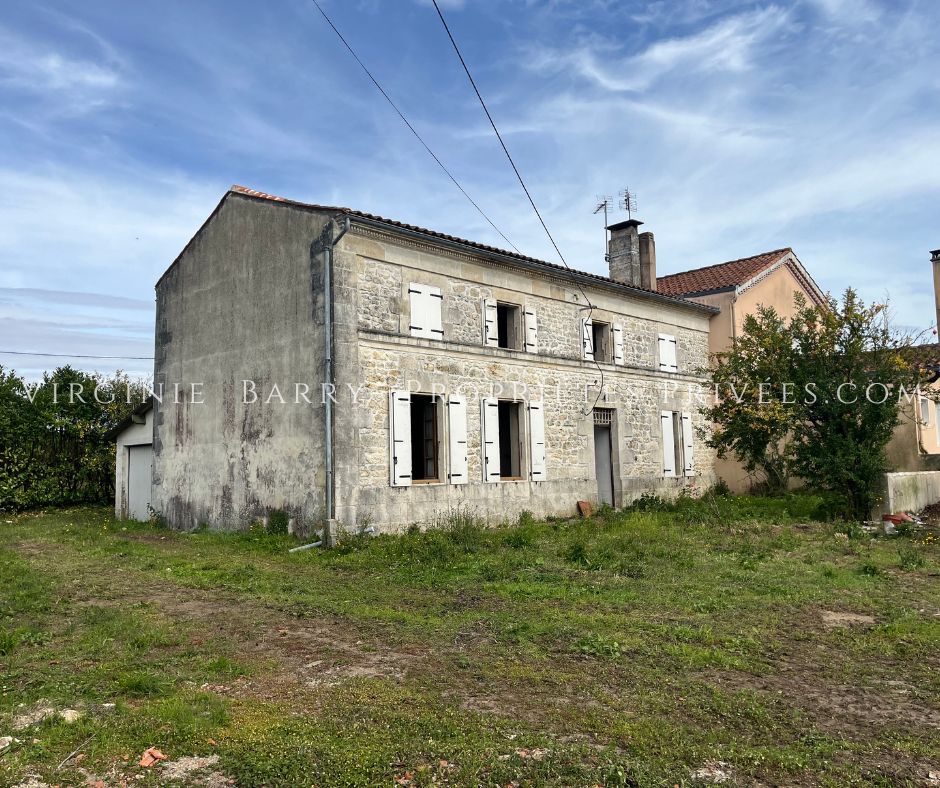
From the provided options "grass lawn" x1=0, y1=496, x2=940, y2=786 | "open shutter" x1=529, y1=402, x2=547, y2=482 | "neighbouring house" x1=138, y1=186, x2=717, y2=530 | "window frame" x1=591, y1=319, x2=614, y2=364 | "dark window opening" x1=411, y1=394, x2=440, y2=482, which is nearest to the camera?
"grass lawn" x1=0, y1=496, x2=940, y2=786

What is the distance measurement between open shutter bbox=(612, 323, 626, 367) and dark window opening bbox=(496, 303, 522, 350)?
2.79 meters

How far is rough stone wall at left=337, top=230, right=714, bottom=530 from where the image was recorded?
468 inches

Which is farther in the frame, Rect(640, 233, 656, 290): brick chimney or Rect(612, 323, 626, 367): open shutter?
Rect(640, 233, 656, 290): brick chimney

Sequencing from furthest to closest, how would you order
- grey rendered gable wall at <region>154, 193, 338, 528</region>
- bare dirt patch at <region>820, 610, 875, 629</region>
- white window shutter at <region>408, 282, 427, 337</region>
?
white window shutter at <region>408, 282, 427, 337</region> < grey rendered gable wall at <region>154, 193, 338, 528</region> < bare dirt patch at <region>820, 610, 875, 629</region>

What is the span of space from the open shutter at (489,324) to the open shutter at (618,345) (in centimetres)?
375

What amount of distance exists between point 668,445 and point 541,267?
5.86 m

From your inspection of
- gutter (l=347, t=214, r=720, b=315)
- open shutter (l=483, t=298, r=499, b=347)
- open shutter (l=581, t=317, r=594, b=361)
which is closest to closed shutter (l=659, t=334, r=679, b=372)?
gutter (l=347, t=214, r=720, b=315)

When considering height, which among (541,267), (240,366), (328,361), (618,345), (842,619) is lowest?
(842,619)

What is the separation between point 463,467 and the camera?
1308 centimetres

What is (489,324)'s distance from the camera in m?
14.1

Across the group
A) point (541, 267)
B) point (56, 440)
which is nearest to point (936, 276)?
point (541, 267)

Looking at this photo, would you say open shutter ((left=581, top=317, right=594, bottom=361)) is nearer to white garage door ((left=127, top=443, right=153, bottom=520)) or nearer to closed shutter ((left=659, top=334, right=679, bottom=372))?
closed shutter ((left=659, top=334, right=679, bottom=372))

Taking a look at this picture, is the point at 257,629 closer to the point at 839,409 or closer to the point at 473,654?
the point at 473,654

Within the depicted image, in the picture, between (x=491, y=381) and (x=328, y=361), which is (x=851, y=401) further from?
(x=328, y=361)
